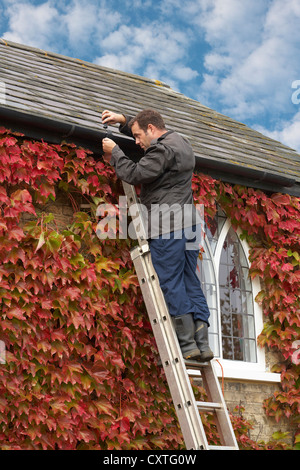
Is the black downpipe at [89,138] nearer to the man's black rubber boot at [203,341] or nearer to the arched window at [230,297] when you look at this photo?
the arched window at [230,297]

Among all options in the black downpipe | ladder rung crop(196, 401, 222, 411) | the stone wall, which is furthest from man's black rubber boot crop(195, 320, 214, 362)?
the black downpipe

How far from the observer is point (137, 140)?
6.11 m

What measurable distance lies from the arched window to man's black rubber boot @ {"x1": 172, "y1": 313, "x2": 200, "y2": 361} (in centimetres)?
201

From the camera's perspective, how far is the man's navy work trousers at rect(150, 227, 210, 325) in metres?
5.46

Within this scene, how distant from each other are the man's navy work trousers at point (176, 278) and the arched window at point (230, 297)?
175 cm

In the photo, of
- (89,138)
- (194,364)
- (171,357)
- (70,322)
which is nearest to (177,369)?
(171,357)

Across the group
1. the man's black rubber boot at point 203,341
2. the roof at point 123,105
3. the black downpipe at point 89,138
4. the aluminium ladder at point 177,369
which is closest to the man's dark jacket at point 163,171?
the aluminium ladder at point 177,369

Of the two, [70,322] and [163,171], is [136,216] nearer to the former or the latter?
[163,171]

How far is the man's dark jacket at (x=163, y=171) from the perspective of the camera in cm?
562

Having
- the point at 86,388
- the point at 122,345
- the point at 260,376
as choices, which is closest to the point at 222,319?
the point at 260,376

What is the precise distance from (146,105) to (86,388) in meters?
4.77

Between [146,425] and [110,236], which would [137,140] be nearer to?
[110,236]

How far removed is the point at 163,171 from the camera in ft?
18.8

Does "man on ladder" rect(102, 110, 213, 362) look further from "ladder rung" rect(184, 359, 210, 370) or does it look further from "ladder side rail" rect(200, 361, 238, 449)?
"ladder side rail" rect(200, 361, 238, 449)
